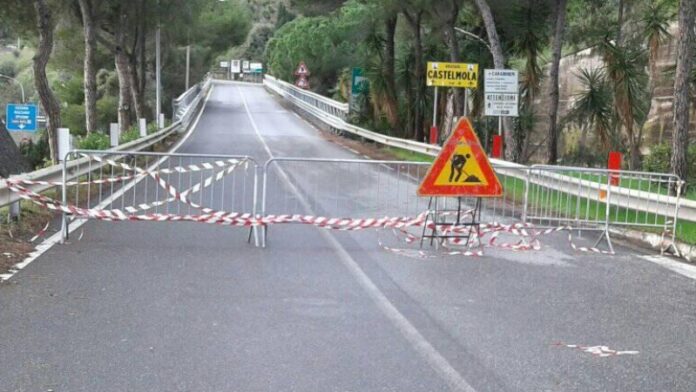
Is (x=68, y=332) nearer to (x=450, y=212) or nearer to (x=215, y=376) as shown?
(x=215, y=376)

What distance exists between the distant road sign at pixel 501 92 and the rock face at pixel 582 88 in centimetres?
845

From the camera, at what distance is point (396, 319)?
730cm

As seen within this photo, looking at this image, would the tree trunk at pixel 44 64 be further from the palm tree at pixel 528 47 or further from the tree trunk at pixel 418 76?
the tree trunk at pixel 418 76

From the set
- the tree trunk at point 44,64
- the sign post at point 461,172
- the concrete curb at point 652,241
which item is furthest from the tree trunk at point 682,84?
the tree trunk at point 44,64

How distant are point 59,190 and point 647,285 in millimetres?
9253

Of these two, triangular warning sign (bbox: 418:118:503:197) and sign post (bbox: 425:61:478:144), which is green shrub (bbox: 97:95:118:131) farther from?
triangular warning sign (bbox: 418:118:503:197)

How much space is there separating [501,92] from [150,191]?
8.41 metres

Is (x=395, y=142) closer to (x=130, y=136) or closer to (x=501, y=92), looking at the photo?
(x=130, y=136)

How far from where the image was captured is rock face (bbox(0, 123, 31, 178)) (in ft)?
43.5

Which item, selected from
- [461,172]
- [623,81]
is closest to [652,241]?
[461,172]

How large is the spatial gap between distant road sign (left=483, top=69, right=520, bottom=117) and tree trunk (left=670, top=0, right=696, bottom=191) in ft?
17.0

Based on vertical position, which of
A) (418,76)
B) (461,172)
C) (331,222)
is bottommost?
(331,222)

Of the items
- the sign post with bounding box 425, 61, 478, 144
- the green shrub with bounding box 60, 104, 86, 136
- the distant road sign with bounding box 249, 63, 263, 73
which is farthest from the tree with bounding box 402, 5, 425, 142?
the distant road sign with bounding box 249, 63, 263, 73

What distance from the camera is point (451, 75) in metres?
24.7
